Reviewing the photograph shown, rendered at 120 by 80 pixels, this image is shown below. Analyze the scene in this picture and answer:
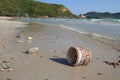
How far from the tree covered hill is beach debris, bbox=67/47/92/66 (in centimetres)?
11257

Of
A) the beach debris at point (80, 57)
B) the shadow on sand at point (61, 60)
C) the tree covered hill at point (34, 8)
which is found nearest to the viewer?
the beach debris at point (80, 57)

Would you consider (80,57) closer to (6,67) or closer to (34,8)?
(6,67)

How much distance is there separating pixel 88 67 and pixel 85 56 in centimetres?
30

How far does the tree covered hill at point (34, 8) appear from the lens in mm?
127819

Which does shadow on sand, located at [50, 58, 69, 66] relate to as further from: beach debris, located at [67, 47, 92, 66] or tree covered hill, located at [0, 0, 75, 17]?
tree covered hill, located at [0, 0, 75, 17]

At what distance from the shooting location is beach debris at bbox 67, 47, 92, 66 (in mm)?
7223

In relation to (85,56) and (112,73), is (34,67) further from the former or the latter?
(112,73)

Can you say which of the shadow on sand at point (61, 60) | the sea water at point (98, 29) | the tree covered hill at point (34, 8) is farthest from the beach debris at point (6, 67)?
the tree covered hill at point (34, 8)

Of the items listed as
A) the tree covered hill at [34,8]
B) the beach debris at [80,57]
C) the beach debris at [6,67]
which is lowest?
the tree covered hill at [34,8]

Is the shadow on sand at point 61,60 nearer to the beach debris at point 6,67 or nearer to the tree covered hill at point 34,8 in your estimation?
the beach debris at point 6,67

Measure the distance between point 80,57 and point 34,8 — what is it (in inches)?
5601

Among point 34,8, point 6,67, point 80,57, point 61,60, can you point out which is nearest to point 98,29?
point 61,60

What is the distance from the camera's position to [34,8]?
14775 centimetres

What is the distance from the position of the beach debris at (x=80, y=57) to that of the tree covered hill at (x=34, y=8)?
369ft
